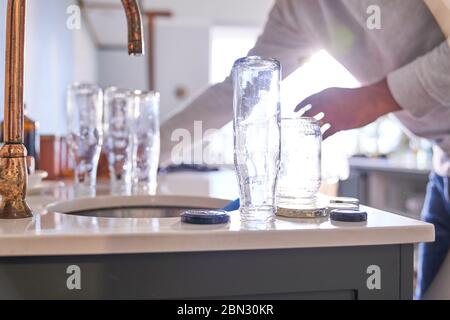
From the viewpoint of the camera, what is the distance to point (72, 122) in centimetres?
110

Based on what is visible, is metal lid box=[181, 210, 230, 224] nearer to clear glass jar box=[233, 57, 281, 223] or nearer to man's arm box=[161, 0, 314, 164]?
clear glass jar box=[233, 57, 281, 223]

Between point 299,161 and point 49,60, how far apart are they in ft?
5.35

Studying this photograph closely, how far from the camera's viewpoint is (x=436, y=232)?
1105 millimetres

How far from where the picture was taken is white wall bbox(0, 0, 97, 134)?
155 centimetres

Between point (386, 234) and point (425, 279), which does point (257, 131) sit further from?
point (425, 279)

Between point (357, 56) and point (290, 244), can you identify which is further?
point (357, 56)

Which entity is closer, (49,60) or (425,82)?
(425,82)

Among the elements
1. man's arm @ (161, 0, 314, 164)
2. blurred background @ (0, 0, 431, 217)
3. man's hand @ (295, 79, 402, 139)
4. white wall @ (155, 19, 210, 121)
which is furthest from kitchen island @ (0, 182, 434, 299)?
white wall @ (155, 19, 210, 121)

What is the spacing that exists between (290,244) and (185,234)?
107 mm

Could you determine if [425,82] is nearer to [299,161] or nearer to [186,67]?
[299,161]

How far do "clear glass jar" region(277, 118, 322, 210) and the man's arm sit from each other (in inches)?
15.8

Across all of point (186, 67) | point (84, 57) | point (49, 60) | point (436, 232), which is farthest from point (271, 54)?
point (186, 67)

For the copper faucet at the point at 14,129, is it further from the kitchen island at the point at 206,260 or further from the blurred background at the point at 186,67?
the blurred background at the point at 186,67
